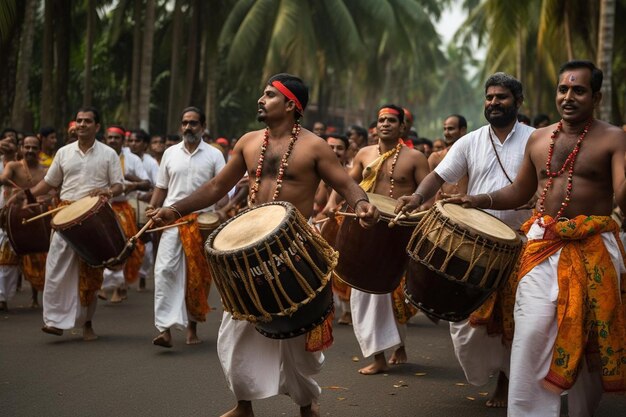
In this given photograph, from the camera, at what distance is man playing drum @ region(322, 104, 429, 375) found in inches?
303

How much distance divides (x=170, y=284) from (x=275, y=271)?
4.00 meters

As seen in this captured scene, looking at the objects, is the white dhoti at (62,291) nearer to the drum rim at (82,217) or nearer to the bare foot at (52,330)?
the bare foot at (52,330)

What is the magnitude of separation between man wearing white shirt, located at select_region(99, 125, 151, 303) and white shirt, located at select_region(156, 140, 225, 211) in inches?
22.6

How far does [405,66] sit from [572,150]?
5846cm

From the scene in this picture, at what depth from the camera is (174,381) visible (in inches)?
278

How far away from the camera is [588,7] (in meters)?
18.2

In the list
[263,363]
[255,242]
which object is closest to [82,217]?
[263,363]

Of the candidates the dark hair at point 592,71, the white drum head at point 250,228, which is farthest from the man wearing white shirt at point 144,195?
the dark hair at point 592,71

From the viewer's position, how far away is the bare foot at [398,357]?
8.05m

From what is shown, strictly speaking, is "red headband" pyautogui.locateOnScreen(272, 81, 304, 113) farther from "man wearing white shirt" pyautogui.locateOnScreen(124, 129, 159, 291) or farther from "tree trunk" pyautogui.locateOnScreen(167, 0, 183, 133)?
"tree trunk" pyautogui.locateOnScreen(167, 0, 183, 133)

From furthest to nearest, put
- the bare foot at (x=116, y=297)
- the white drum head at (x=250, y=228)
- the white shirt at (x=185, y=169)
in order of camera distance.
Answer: the bare foot at (x=116, y=297), the white shirt at (x=185, y=169), the white drum head at (x=250, y=228)

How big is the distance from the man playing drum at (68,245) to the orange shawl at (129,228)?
0.38 meters

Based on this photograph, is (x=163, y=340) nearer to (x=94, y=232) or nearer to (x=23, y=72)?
(x=94, y=232)

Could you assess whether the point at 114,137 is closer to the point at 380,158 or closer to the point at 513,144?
the point at 380,158
